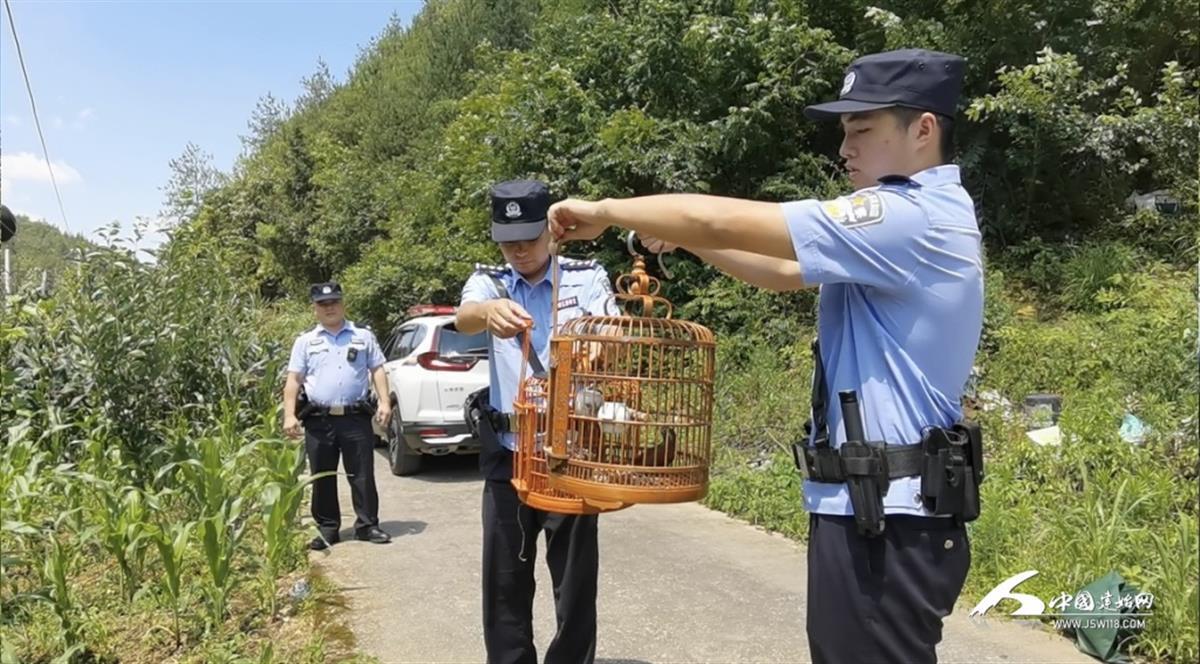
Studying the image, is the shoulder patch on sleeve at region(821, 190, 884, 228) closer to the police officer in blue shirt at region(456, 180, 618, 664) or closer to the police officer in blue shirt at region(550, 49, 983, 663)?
the police officer in blue shirt at region(550, 49, 983, 663)

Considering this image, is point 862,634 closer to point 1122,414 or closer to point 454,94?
point 1122,414

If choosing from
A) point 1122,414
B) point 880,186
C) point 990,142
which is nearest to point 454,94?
point 990,142

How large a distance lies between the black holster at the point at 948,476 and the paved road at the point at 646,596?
7.87 feet

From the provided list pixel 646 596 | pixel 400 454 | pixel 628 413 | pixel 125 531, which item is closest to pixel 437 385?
pixel 400 454

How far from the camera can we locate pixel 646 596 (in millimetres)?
4895

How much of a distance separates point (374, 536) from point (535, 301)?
3.69 m

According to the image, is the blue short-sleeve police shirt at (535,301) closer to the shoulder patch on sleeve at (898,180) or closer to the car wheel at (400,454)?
the shoulder patch on sleeve at (898,180)

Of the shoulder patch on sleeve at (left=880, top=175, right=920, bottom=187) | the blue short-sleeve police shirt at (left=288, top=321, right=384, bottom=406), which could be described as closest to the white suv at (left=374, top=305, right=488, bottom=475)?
the blue short-sleeve police shirt at (left=288, top=321, right=384, bottom=406)

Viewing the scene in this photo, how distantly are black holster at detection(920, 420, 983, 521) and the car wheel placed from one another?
7.26 metres

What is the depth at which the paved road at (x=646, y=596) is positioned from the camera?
4074mm

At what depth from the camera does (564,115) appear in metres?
12.5

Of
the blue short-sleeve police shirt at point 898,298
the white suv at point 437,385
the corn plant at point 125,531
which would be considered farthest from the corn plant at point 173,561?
the white suv at point 437,385

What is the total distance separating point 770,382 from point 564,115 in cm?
573

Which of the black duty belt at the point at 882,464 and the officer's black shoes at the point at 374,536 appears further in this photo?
the officer's black shoes at the point at 374,536
